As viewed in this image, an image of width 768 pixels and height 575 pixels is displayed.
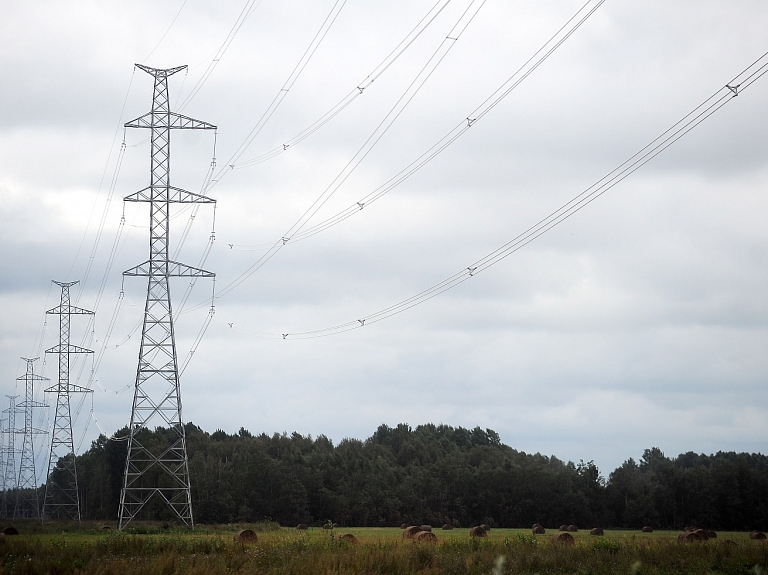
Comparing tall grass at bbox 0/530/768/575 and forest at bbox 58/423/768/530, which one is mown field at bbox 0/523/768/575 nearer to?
tall grass at bbox 0/530/768/575

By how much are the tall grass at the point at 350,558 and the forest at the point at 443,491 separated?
6705 centimetres

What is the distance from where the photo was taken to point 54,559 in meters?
27.8

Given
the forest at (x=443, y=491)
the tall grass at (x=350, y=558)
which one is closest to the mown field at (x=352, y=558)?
the tall grass at (x=350, y=558)

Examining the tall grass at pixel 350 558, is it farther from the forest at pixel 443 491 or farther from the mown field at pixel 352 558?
the forest at pixel 443 491

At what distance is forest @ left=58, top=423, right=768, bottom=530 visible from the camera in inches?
3839

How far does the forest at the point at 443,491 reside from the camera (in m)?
97.5

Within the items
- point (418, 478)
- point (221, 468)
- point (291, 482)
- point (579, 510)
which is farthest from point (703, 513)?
point (221, 468)

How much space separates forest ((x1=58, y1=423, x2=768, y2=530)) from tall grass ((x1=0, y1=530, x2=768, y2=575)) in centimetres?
6705

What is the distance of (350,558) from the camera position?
91.2ft

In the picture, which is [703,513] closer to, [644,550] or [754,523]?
[754,523]

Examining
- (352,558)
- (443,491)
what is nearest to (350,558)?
(352,558)

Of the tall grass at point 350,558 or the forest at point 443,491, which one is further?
the forest at point 443,491

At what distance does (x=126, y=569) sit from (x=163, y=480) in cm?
9028

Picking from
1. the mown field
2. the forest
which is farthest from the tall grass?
the forest
